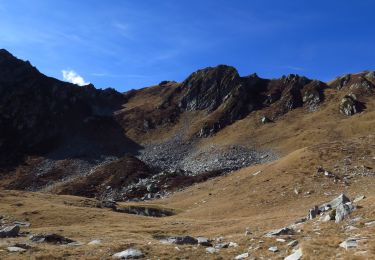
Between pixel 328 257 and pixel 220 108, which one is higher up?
pixel 220 108

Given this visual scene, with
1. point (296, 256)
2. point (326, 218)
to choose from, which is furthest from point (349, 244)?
point (326, 218)

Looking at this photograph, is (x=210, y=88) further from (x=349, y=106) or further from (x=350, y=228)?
(x=350, y=228)

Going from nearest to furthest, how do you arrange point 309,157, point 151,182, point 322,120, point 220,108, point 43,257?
point 43,257 → point 309,157 → point 151,182 → point 322,120 → point 220,108

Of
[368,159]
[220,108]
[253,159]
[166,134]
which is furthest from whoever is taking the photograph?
[220,108]

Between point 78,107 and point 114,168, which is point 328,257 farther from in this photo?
point 78,107

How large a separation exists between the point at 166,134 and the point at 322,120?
5684 cm

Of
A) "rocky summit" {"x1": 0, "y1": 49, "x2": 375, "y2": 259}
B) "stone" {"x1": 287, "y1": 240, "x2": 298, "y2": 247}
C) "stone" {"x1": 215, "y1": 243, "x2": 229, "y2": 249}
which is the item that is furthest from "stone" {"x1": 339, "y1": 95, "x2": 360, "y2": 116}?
"stone" {"x1": 287, "y1": 240, "x2": 298, "y2": 247}

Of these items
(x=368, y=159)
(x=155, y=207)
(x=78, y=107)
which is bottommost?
(x=155, y=207)

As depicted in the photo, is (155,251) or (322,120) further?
(322,120)

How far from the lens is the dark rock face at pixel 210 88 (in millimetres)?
180375

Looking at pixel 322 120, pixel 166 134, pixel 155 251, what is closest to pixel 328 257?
pixel 155 251

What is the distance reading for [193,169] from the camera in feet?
385

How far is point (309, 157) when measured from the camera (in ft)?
238

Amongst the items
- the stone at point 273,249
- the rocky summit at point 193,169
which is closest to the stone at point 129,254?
the rocky summit at point 193,169
